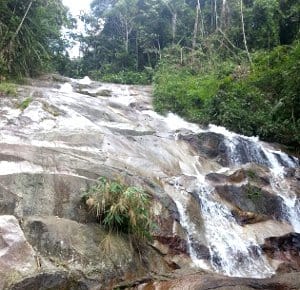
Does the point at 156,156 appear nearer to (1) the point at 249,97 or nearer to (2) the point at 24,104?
(2) the point at 24,104

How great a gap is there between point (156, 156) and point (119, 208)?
15.6ft

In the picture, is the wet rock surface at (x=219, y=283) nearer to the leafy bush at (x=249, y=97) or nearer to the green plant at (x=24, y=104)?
the green plant at (x=24, y=104)

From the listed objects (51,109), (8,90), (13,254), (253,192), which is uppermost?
(8,90)

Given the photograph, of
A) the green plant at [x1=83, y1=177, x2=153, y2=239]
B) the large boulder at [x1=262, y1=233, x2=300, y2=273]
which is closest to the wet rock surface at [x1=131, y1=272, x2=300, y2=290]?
the green plant at [x1=83, y1=177, x2=153, y2=239]

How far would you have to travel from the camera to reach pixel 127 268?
276 inches

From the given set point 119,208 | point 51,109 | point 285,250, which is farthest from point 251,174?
point 51,109

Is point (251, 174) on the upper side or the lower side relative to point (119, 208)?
lower

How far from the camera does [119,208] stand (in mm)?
7273

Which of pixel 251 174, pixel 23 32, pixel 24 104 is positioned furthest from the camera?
pixel 23 32

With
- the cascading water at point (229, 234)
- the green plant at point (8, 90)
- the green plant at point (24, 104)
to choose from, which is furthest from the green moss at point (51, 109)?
the cascading water at point (229, 234)

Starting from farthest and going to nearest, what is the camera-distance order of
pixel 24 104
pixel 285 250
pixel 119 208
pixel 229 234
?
pixel 24 104, pixel 285 250, pixel 229 234, pixel 119 208

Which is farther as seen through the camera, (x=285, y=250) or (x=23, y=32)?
(x=23, y=32)

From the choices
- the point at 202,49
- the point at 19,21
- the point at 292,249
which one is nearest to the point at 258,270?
the point at 292,249

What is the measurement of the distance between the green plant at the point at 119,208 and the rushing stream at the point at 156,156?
115 centimetres
